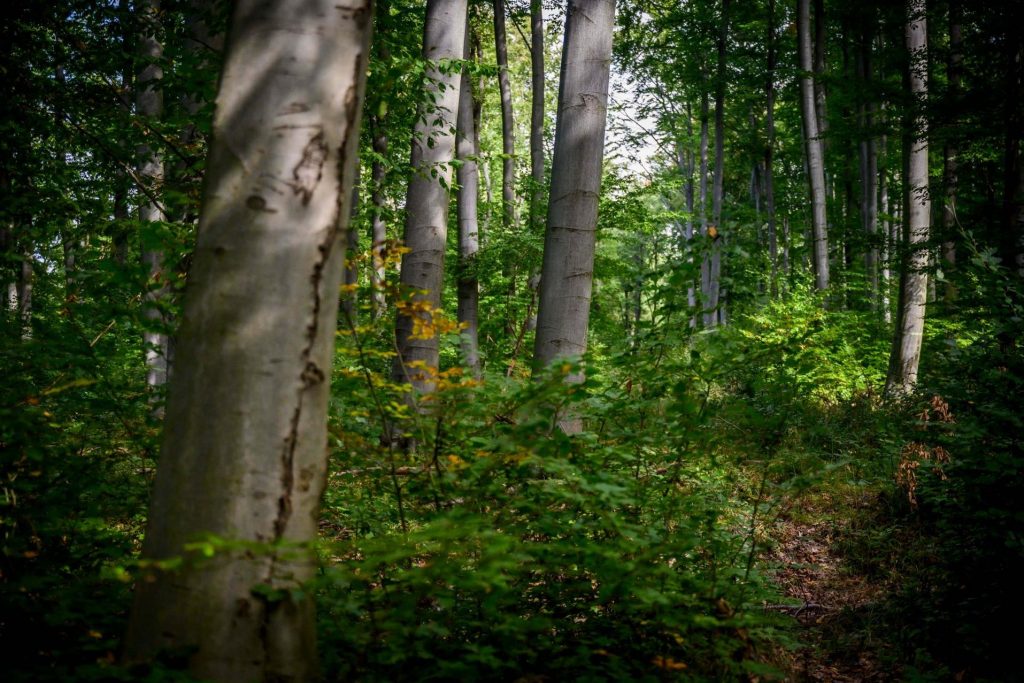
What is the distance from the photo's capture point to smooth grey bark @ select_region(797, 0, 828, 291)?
1398cm

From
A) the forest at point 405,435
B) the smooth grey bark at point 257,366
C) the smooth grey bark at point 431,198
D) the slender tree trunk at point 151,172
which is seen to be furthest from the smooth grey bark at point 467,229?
the smooth grey bark at point 257,366

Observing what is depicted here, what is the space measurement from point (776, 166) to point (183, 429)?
34.0 m

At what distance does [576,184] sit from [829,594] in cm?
378

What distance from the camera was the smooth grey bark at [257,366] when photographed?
175cm

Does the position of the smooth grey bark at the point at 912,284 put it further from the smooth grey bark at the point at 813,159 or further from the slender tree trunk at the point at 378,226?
the slender tree trunk at the point at 378,226

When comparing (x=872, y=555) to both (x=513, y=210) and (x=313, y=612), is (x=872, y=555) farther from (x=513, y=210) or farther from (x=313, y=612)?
(x=513, y=210)

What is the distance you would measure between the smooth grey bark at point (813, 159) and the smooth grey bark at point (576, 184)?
1060cm

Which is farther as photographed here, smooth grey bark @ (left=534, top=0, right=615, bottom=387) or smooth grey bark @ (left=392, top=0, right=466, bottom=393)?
smooth grey bark @ (left=392, top=0, right=466, bottom=393)

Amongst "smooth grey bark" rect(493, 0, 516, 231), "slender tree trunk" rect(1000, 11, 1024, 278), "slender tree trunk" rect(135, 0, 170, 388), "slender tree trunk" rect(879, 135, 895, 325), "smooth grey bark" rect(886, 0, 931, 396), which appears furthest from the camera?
"smooth grey bark" rect(493, 0, 516, 231)

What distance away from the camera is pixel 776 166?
104ft

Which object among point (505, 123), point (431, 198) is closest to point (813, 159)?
point (505, 123)

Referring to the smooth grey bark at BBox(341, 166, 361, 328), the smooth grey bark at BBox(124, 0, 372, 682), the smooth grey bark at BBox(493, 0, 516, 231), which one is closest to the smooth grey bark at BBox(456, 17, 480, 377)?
the smooth grey bark at BBox(493, 0, 516, 231)

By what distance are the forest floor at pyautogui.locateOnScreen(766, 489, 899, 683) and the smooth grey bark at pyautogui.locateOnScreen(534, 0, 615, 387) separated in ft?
6.15

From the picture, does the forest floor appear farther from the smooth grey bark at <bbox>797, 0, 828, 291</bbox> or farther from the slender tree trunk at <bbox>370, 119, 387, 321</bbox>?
the smooth grey bark at <bbox>797, 0, 828, 291</bbox>
